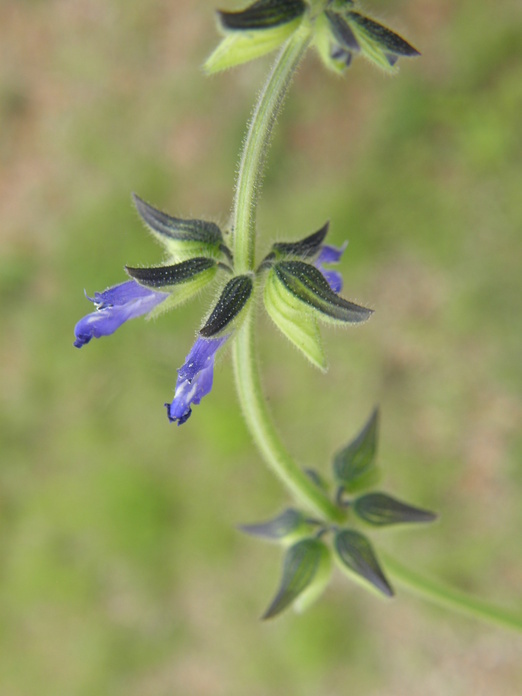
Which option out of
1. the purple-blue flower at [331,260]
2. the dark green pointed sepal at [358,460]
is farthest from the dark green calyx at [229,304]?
the dark green pointed sepal at [358,460]

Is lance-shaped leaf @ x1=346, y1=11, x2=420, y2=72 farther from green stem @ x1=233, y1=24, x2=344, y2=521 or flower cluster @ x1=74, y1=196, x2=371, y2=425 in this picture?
flower cluster @ x1=74, y1=196, x2=371, y2=425

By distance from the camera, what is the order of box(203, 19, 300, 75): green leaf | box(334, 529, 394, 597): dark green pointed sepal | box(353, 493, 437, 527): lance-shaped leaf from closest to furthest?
box(203, 19, 300, 75): green leaf → box(334, 529, 394, 597): dark green pointed sepal → box(353, 493, 437, 527): lance-shaped leaf

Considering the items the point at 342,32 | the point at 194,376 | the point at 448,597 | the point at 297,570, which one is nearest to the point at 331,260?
the point at 194,376

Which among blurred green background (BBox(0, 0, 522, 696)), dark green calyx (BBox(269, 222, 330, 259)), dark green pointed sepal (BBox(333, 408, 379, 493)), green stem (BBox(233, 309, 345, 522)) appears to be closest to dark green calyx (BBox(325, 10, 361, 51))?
dark green calyx (BBox(269, 222, 330, 259))

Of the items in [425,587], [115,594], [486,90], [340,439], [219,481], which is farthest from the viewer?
[115,594]

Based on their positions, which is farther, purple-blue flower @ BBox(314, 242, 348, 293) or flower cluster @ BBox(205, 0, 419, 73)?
purple-blue flower @ BBox(314, 242, 348, 293)

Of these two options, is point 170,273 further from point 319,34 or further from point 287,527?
point 287,527

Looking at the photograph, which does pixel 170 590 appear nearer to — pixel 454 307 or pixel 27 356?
pixel 27 356

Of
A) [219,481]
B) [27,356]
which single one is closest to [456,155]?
[219,481]
